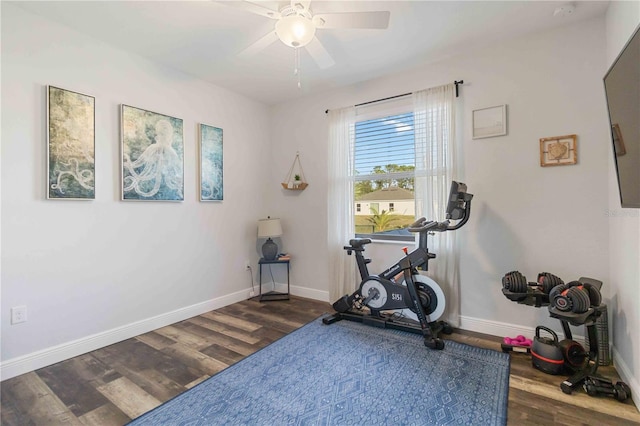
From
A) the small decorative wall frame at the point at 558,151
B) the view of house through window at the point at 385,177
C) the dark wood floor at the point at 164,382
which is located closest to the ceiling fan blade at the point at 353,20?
the view of house through window at the point at 385,177

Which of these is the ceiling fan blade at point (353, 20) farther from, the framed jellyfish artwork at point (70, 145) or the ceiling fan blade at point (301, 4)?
the framed jellyfish artwork at point (70, 145)

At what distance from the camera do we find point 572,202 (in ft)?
7.89

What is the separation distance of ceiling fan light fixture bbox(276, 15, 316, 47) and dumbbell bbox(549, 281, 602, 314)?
232 centimetres

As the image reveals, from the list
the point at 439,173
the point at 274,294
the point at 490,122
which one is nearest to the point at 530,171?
the point at 490,122

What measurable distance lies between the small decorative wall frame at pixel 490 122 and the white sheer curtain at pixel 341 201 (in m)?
1.30

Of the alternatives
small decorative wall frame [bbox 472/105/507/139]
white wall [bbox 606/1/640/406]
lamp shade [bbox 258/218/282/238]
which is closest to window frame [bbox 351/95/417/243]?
small decorative wall frame [bbox 472/105/507/139]

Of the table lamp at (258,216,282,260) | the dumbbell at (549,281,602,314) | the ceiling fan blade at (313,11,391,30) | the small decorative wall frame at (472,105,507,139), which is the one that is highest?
the ceiling fan blade at (313,11,391,30)

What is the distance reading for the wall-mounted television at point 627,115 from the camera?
1271 mm

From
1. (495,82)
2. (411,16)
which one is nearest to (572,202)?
(495,82)

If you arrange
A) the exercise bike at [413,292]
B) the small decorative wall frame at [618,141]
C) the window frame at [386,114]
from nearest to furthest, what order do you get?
the small decorative wall frame at [618,141], the exercise bike at [413,292], the window frame at [386,114]

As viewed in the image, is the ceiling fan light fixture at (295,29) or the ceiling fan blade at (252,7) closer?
the ceiling fan blade at (252,7)

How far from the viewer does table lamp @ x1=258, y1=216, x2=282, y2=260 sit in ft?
12.6

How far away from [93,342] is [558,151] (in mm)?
4204

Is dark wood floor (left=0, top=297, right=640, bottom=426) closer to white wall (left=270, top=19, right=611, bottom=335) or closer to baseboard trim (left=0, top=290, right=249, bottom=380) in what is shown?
baseboard trim (left=0, top=290, right=249, bottom=380)
